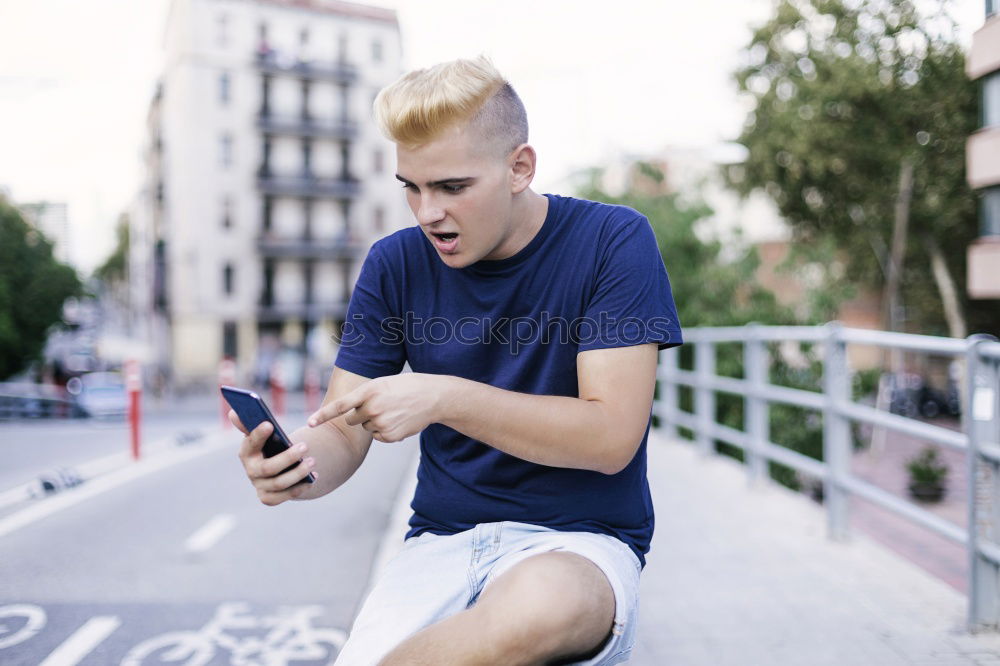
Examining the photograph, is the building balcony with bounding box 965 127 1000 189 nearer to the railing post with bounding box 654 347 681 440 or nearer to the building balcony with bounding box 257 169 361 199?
the railing post with bounding box 654 347 681 440

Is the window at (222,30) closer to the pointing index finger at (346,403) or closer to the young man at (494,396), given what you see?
the young man at (494,396)

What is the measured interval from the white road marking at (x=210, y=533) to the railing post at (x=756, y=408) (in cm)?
329

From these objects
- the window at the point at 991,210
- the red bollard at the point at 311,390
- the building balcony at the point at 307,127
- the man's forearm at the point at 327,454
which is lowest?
the red bollard at the point at 311,390

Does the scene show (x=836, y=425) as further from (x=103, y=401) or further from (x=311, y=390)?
(x=103, y=401)

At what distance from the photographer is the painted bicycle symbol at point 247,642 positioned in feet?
9.80

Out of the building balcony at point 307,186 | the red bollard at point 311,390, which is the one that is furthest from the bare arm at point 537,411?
the building balcony at point 307,186

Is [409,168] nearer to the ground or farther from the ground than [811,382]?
farther from the ground

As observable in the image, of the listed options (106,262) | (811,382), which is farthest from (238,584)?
(106,262)

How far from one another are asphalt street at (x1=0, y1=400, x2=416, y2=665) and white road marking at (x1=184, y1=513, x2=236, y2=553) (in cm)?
1

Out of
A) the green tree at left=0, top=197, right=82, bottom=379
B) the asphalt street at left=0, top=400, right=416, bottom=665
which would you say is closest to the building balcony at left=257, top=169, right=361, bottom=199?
the green tree at left=0, top=197, right=82, bottom=379

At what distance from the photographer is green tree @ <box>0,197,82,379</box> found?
1443 inches

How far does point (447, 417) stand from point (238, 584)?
2.67m

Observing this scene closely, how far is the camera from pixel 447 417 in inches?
63.5

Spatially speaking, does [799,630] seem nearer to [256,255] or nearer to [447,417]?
[447,417]
